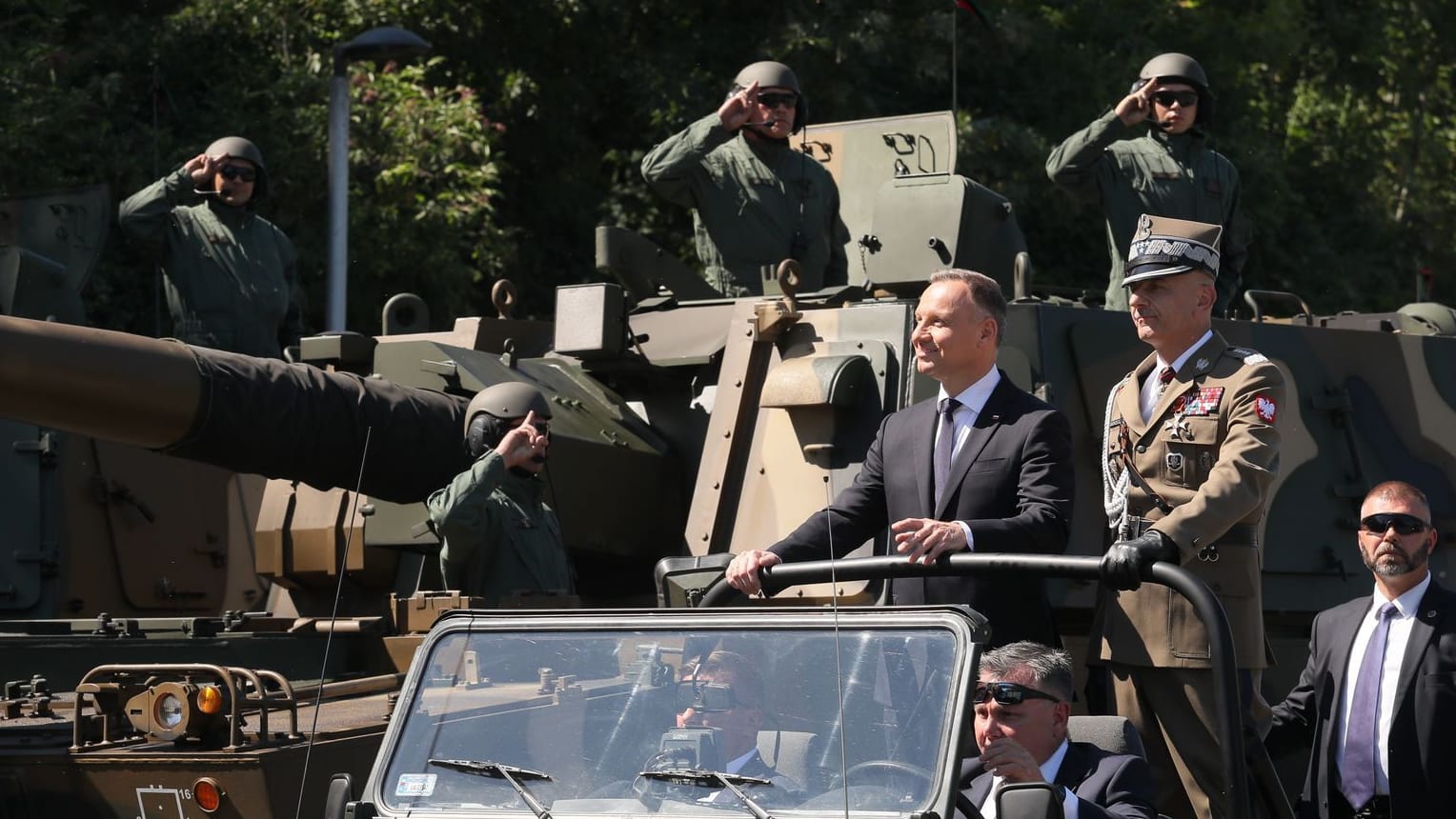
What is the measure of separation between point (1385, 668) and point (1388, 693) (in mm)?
70

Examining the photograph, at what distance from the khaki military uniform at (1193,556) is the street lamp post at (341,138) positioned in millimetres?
7989

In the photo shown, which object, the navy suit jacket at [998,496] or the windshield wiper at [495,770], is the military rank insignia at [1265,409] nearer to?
the navy suit jacket at [998,496]

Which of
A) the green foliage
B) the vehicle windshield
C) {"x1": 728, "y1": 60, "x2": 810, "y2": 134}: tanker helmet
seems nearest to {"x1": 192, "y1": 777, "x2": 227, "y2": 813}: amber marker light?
the vehicle windshield

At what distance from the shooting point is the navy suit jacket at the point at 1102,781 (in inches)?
171

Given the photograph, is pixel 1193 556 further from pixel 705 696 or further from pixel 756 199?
pixel 756 199

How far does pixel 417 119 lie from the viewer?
15922 mm

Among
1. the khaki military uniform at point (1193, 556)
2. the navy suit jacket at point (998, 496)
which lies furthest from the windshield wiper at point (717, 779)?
the khaki military uniform at point (1193, 556)

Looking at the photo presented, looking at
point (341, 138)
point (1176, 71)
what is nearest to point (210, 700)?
point (1176, 71)

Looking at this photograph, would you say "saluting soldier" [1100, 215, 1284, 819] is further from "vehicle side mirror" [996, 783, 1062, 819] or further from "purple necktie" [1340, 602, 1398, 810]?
"vehicle side mirror" [996, 783, 1062, 819]

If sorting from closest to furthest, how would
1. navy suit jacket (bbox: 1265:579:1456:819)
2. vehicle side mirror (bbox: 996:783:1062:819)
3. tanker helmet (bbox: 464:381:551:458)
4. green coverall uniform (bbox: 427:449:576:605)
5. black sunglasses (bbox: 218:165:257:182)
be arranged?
vehicle side mirror (bbox: 996:783:1062:819) → navy suit jacket (bbox: 1265:579:1456:819) → green coverall uniform (bbox: 427:449:576:605) → tanker helmet (bbox: 464:381:551:458) → black sunglasses (bbox: 218:165:257:182)

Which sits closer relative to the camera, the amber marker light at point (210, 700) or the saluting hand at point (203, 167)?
the amber marker light at point (210, 700)

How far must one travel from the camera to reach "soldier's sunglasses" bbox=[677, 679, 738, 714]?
427 centimetres

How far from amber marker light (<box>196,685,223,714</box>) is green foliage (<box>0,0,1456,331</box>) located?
27.0 ft

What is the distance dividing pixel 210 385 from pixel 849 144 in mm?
3392
